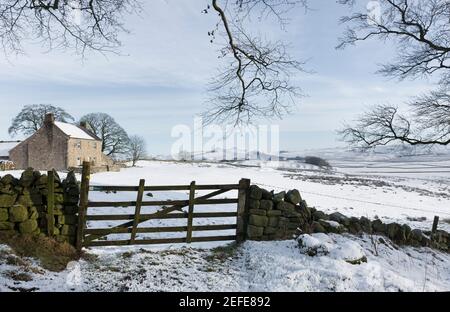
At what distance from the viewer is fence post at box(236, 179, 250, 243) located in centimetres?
855

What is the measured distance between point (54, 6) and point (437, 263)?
10.7 meters

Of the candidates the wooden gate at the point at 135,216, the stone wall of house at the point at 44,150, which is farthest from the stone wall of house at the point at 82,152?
the wooden gate at the point at 135,216

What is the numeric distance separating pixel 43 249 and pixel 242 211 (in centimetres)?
440

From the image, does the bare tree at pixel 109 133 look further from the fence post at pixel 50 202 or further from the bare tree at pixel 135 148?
the fence post at pixel 50 202

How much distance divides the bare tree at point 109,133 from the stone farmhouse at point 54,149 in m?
9.25

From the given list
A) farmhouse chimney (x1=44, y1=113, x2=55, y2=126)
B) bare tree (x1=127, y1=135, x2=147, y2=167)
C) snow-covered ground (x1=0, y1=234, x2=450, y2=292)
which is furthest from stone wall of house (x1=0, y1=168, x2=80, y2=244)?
bare tree (x1=127, y1=135, x2=147, y2=167)

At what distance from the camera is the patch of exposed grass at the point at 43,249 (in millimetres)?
6590

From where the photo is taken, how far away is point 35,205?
7309mm

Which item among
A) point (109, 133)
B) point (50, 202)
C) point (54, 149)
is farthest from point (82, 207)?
point (109, 133)

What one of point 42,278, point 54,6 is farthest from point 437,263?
point 54,6
